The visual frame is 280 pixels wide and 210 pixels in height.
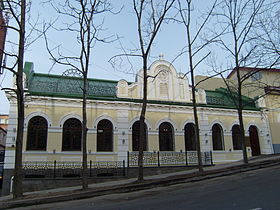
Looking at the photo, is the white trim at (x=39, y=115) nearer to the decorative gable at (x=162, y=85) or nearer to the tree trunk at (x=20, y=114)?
the decorative gable at (x=162, y=85)

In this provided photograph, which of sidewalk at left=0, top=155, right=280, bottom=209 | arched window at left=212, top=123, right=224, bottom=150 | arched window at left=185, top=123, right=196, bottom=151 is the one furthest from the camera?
arched window at left=212, top=123, right=224, bottom=150

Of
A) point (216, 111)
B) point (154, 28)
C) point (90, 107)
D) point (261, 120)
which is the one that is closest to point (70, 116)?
point (90, 107)

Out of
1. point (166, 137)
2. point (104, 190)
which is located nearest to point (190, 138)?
point (166, 137)

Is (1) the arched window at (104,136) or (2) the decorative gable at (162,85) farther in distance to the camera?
(2) the decorative gable at (162,85)

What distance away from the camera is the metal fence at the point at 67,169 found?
14766 millimetres

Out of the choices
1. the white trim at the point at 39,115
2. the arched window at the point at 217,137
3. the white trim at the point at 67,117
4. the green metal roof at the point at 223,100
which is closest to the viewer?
the white trim at the point at 39,115

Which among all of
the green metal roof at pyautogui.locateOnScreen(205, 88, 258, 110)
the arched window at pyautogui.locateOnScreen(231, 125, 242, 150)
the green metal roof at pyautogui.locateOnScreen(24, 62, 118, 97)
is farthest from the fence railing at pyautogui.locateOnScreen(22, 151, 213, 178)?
the green metal roof at pyautogui.locateOnScreen(205, 88, 258, 110)

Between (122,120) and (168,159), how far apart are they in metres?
4.31

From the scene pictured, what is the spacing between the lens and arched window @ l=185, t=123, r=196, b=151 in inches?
761

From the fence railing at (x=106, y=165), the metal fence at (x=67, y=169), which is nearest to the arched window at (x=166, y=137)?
the fence railing at (x=106, y=165)

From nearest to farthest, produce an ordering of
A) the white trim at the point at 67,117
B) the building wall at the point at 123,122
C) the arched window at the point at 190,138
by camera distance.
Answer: the building wall at the point at 123,122 → the white trim at the point at 67,117 → the arched window at the point at 190,138

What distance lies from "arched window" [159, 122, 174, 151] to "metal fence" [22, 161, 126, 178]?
11.7ft

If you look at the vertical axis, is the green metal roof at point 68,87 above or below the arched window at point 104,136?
Answer: above

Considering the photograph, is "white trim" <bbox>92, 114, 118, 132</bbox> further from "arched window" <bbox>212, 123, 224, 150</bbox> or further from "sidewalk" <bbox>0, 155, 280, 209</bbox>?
"arched window" <bbox>212, 123, 224, 150</bbox>
